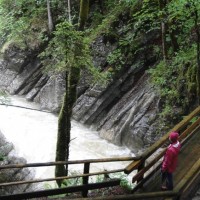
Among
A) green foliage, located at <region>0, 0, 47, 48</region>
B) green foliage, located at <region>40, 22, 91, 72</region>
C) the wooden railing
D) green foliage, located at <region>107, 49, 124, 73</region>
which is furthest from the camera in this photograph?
green foliage, located at <region>0, 0, 47, 48</region>

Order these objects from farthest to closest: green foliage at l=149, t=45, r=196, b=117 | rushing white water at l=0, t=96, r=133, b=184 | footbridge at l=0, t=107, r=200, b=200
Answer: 1. rushing white water at l=0, t=96, r=133, b=184
2. green foliage at l=149, t=45, r=196, b=117
3. footbridge at l=0, t=107, r=200, b=200

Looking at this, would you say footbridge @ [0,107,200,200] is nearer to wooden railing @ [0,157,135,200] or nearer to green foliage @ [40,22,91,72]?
wooden railing @ [0,157,135,200]

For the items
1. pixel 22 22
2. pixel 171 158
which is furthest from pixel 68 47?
pixel 22 22

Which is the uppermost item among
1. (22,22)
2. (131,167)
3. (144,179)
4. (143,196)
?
(22,22)

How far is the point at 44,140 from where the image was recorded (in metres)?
20.0

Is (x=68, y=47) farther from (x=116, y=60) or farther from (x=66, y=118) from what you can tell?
(x=116, y=60)

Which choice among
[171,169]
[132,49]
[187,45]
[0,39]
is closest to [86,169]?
[171,169]

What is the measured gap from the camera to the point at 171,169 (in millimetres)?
7914

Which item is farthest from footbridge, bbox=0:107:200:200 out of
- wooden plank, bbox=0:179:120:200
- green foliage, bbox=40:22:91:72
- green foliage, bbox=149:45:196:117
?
green foliage, bbox=149:45:196:117

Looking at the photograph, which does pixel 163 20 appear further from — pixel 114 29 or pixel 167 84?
pixel 114 29

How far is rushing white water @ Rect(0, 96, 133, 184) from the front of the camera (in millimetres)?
17547

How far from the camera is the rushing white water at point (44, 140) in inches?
691

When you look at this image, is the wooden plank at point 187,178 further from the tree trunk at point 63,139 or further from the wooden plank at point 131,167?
the tree trunk at point 63,139

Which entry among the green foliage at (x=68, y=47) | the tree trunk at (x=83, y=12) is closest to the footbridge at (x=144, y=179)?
the green foliage at (x=68, y=47)
